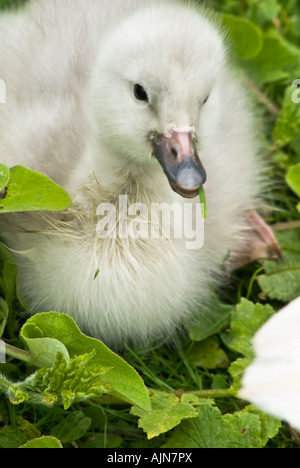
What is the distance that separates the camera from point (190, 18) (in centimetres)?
132

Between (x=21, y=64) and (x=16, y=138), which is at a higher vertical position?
(x=21, y=64)

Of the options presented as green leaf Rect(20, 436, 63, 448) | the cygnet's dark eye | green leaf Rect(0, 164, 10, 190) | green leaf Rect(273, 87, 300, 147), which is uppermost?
green leaf Rect(273, 87, 300, 147)

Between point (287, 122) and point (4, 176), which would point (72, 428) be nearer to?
point (4, 176)

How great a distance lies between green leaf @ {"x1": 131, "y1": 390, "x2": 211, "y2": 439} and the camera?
128 centimetres

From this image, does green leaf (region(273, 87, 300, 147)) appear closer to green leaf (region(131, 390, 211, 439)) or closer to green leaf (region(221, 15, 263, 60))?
green leaf (region(221, 15, 263, 60))

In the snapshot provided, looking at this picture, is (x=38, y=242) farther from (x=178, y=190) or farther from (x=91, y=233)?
(x=178, y=190)

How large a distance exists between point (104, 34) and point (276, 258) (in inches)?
25.7

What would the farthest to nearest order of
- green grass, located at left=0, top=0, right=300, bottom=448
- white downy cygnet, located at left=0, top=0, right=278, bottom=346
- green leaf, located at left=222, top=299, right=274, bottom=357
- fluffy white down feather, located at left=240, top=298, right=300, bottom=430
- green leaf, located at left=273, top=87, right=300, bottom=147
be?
green leaf, located at left=273, top=87, right=300, bottom=147 < green leaf, located at left=222, top=299, right=274, bottom=357 < green grass, located at left=0, top=0, right=300, bottom=448 < white downy cygnet, located at left=0, top=0, right=278, bottom=346 < fluffy white down feather, located at left=240, top=298, right=300, bottom=430

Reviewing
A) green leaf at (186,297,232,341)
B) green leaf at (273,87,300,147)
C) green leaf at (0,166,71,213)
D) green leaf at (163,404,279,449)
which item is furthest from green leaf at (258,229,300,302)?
green leaf at (0,166,71,213)

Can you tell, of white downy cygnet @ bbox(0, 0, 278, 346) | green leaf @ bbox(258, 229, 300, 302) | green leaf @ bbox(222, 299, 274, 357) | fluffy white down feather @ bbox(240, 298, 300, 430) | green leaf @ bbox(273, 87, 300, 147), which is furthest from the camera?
green leaf @ bbox(273, 87, 300, 147)

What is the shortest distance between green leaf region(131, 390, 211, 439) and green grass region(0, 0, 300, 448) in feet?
0.11

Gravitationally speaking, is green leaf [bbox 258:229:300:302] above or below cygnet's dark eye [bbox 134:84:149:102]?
below

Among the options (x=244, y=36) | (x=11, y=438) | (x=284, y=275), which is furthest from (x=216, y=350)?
(x=244, y=36)

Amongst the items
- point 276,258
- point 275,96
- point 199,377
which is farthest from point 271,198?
Result: point 199,377
